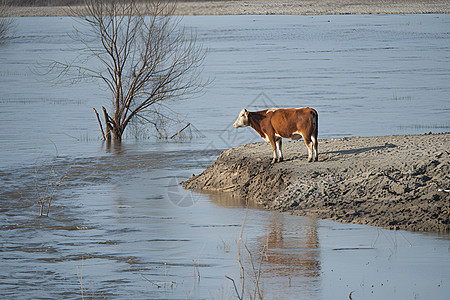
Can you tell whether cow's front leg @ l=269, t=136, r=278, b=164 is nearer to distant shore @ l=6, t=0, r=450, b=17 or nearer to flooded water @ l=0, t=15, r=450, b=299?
flooded water @ l=0, t=15, r=450, b=299

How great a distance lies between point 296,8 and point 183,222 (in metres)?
112

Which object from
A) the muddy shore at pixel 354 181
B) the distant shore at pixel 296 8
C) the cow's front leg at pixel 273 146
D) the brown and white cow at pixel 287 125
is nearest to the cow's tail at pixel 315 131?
the brown and white cow at pixel 287 125

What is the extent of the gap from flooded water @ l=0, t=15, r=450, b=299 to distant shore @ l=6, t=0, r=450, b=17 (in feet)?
255

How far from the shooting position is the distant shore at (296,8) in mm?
113438

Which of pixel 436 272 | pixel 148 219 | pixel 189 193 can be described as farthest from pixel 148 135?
pixel 436 272

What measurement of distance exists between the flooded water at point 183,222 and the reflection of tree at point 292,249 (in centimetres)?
3

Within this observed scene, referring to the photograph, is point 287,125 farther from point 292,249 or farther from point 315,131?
point 292,249

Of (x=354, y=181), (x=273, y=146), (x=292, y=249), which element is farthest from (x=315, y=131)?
(x=292, y=249)

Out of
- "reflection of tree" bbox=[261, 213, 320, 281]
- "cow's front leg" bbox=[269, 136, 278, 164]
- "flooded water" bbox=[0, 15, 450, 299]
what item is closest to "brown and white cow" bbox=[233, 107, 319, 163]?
"cow's front leg" bbox=[269, 136, 278, 164]

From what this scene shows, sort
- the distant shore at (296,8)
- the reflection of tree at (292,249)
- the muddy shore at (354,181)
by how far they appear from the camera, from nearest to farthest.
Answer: the reflection of tree at (292,249) < the muddy shore at (354,181) < the distant shore at (296,8)

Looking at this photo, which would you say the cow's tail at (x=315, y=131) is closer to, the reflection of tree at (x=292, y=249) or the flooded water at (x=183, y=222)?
the flooded water at (x=183, y=222)

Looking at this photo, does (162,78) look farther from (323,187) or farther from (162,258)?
(162,258)

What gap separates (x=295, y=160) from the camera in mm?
14078

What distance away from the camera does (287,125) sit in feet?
44.4
